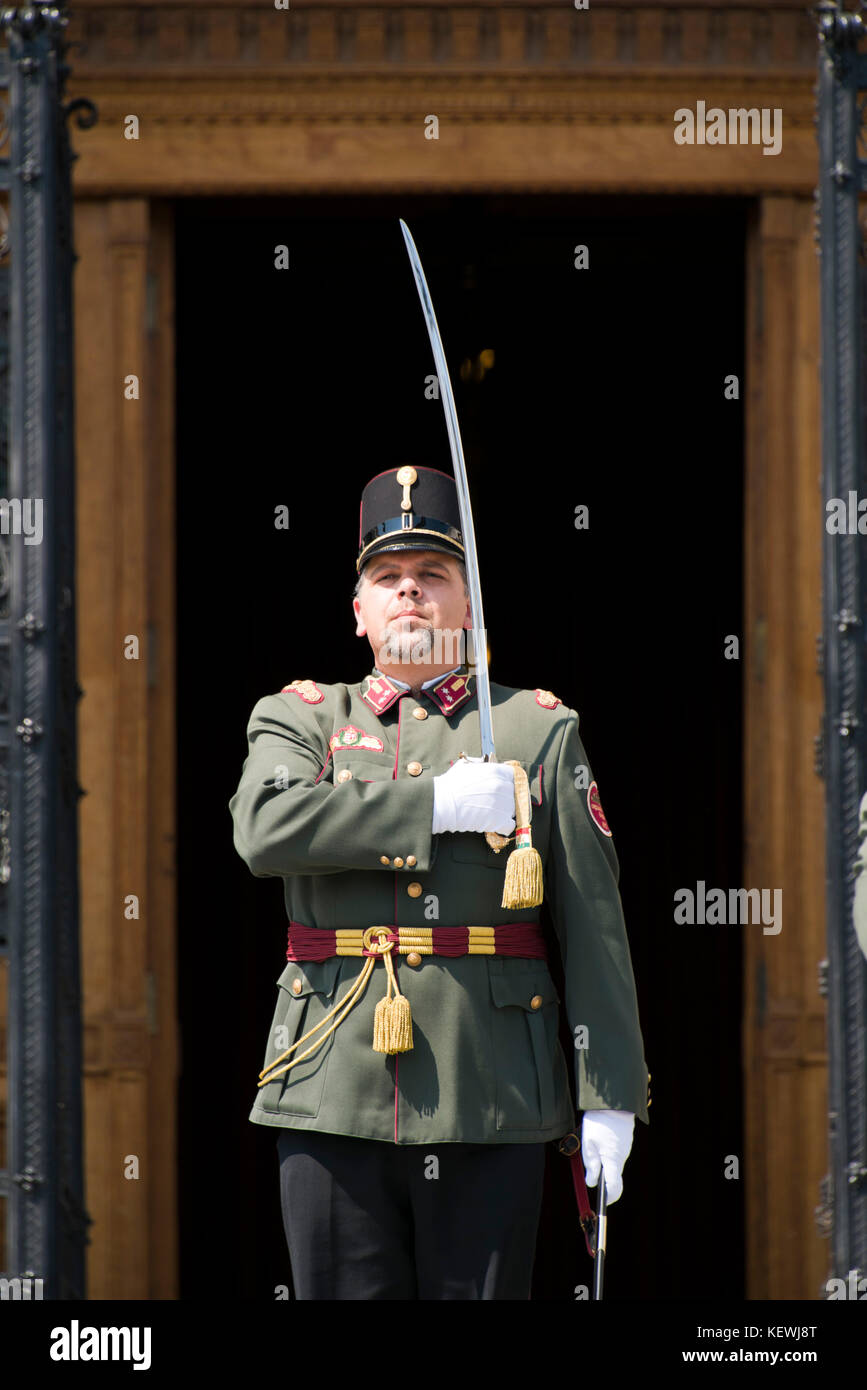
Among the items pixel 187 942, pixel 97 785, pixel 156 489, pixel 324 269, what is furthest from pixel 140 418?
pixel 187 942

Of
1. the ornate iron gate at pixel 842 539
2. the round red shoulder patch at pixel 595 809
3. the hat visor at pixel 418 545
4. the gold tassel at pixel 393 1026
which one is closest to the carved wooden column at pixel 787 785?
the ornate iron gate at pixel 842 539

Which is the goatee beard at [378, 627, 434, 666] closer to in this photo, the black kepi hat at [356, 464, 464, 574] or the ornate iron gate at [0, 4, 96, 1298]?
the black kepi hat at [356, 464, 464, 574]

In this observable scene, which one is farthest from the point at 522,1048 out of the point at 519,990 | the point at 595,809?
the point at 595,809

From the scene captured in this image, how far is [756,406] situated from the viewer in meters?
5.75

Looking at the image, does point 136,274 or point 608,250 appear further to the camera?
point 608,250

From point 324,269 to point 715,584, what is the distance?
188cm

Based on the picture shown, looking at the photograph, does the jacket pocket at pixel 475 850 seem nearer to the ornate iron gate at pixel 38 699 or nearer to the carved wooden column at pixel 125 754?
the ornate iron gate at pixel 38 699

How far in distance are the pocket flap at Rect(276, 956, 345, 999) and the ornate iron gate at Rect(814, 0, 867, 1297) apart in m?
1.64

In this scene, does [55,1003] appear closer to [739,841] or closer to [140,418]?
[140,418]

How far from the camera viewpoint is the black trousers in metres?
3.11

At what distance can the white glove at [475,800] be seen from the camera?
3.13 metres

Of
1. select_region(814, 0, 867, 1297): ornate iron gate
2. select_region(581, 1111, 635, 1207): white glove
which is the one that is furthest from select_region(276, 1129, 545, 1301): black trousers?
select_region(814, 0, 867, 1297): ornate iron gate

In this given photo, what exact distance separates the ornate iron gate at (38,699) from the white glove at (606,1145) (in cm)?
168

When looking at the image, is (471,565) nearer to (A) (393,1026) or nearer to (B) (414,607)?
(B) (414,607)
